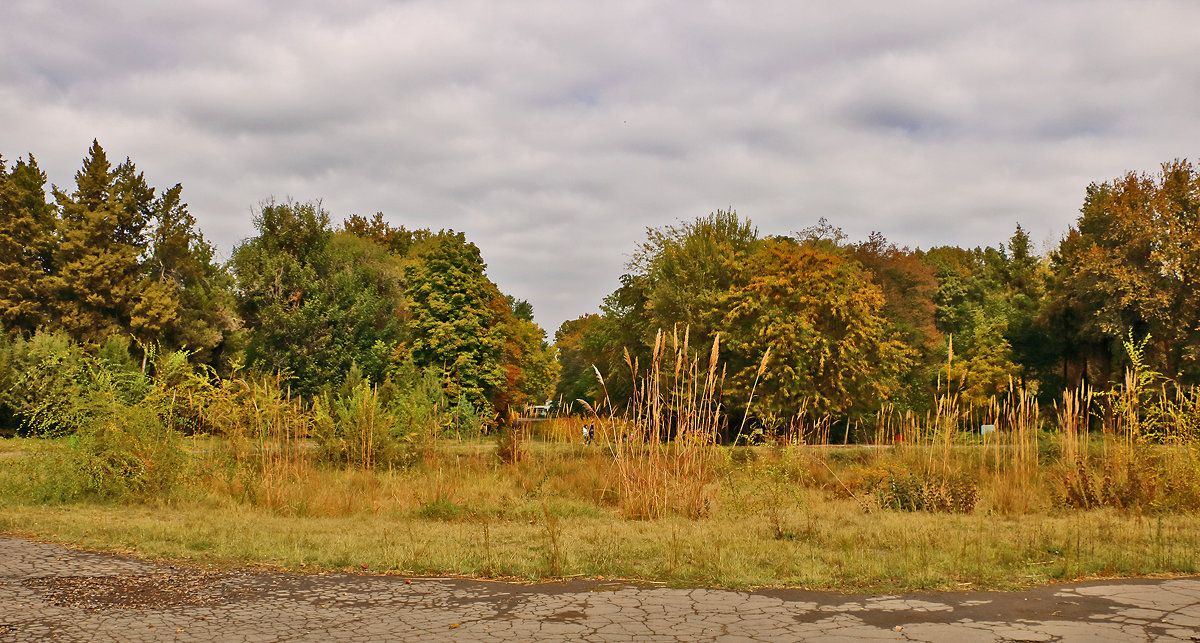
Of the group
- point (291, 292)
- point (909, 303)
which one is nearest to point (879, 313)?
point (909, 303)

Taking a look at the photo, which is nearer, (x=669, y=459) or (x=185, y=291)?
(x=669, y=459)

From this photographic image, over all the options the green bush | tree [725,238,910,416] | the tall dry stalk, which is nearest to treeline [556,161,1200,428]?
tree [725,238,910,416]

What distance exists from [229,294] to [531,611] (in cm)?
3846

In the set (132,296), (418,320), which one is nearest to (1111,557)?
(418,320)

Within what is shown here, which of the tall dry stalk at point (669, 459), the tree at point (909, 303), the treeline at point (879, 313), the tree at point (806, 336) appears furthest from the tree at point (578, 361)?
the tree at point (909, 303)

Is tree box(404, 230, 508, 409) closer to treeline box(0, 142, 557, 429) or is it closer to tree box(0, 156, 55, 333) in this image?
treeline box(0, 142, 557, 429)

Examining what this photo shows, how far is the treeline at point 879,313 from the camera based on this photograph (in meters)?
29.2

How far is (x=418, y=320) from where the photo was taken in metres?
39.9

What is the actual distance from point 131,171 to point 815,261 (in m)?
30.7

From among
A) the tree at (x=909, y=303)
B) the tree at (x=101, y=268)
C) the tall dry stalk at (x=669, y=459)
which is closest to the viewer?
the tall dry stalk at (x=669, y=459)

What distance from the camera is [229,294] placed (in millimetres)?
40406

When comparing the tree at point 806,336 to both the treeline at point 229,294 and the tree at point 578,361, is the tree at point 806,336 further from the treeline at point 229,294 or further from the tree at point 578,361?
the treeline at point 229,294

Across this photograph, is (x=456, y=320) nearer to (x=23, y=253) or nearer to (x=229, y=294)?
(x=229, y=294)

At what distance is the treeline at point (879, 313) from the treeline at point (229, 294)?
7.19 meters
